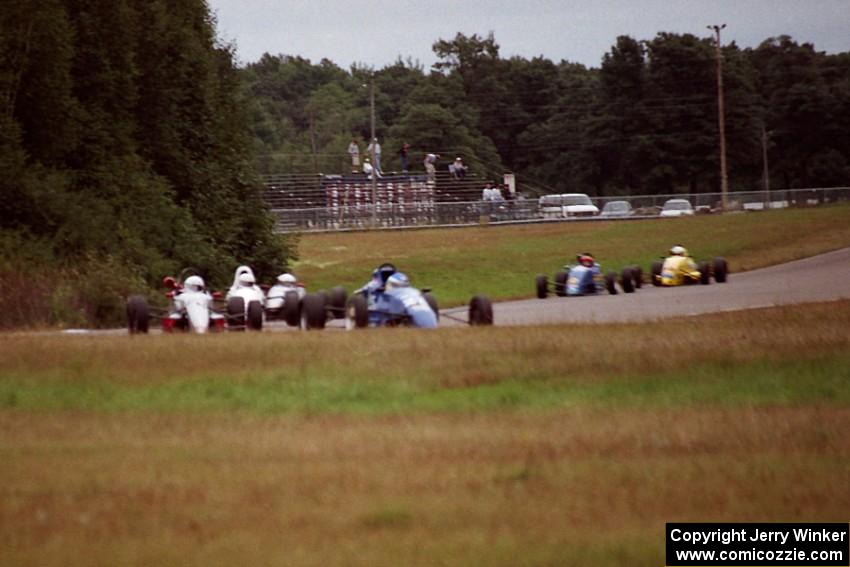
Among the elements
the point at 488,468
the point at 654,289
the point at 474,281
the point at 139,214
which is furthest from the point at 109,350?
the point at 474,281

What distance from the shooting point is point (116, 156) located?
36.3 m

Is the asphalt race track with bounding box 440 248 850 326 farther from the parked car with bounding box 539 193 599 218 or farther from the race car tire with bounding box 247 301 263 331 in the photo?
the parked car with bounding box 539 193 599 218

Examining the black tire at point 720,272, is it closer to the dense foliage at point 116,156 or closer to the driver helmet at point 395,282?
the dense foliage at point 116,156

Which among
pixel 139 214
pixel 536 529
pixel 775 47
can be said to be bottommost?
pixel 536 529

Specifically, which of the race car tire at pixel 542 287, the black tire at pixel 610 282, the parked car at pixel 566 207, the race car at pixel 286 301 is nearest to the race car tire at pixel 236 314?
the race car at pixel 286 301

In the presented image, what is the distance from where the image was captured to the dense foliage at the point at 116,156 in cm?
3078

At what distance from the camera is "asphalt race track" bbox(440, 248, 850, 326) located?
90.8 ft

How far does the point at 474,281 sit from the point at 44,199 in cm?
1927

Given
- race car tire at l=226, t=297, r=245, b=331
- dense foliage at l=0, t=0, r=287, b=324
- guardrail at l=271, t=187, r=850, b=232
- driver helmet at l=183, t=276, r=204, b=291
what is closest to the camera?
driver helmet at l=183, t=276, r=204, b=291

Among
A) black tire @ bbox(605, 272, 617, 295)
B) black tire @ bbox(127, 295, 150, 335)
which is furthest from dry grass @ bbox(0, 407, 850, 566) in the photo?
black tire @ bbox(605, 272, 617, 295)

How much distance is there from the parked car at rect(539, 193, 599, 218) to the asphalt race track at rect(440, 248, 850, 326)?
149 ft

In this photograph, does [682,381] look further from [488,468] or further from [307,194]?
[307,194]

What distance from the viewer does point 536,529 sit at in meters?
8.23

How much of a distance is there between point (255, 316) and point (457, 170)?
7183cm
